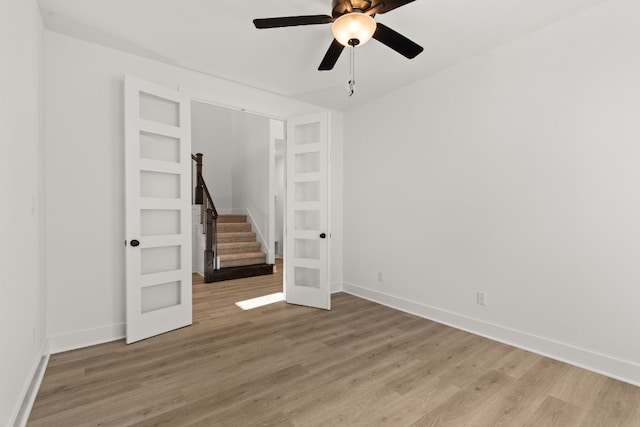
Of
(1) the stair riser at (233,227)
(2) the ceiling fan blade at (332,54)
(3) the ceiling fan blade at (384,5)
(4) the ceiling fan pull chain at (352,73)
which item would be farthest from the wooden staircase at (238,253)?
(3) the ceiling fan blade at (384,5)

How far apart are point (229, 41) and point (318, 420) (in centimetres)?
311

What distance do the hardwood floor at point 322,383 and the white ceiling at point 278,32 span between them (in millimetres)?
2782

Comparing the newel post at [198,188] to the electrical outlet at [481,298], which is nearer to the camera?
the electrical outlet at [481,298]

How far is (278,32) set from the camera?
2.68 meters

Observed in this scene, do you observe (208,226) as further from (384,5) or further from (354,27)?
(384,5)

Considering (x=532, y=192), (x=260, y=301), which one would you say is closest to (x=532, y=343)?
(x=532, y=192)

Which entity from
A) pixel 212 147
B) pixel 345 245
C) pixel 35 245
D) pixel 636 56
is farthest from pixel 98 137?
pixel 212 147

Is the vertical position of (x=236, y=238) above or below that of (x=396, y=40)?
below

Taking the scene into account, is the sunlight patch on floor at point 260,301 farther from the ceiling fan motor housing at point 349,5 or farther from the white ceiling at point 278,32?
the ceiling fan motor housing at point 349,5

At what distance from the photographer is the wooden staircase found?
18.1 feet

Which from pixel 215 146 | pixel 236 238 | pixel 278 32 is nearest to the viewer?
pixel 278 32

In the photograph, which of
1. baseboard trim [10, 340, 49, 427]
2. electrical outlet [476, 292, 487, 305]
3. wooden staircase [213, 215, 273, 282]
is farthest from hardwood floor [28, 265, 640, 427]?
wooden staircase [213, 215, 273, 282]

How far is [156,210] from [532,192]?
3.58m

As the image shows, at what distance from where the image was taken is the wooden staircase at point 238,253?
5516 millimetres
